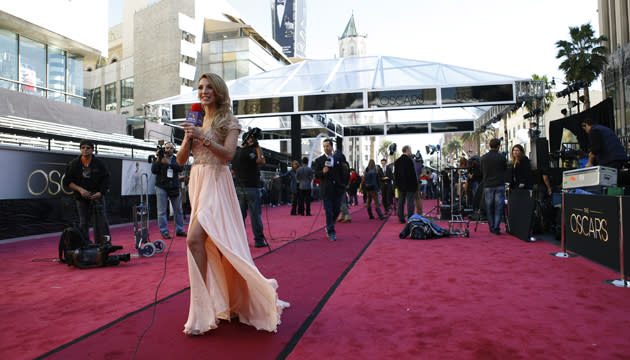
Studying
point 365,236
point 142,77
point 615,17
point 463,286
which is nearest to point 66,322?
point 463,286

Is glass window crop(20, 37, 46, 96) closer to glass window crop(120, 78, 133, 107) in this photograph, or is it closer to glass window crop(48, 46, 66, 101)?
glass window crop(48, 46, 66, 101)

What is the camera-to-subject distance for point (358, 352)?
2.51 meters

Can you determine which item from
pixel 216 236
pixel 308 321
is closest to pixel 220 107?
pixel 216 236

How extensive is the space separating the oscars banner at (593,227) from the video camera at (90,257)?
619cm

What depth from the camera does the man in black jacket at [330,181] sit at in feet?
25.2

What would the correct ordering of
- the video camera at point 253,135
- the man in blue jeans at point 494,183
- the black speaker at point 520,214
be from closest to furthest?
the video camera at point 253,135, the black speaker at point 520,214, the man in blue jeans at point 494,183

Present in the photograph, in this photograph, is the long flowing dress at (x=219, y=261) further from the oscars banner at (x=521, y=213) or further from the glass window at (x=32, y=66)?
the glass window at (x=32, y=66)

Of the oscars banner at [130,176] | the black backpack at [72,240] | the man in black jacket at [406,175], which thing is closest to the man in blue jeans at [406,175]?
the man in black jacket at [406,175]

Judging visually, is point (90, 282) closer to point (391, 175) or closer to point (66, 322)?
point (66, 322)

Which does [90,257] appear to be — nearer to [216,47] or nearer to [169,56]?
[169,56]

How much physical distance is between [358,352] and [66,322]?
2398mm

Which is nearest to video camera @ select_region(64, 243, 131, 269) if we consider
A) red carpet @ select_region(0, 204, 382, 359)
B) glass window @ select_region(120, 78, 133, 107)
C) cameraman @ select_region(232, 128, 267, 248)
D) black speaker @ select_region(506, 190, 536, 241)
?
red carpet @ select_region(0, 204, 382, 359)

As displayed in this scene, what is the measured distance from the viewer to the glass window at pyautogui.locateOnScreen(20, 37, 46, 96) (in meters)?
15.4

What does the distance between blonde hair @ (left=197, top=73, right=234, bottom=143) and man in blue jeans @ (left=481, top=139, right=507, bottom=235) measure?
22.0ft
